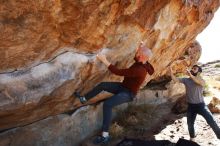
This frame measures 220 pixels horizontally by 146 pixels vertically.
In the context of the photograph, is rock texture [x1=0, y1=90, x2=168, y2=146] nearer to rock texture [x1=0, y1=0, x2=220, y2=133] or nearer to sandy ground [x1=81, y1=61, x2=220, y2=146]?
rock texture [x1=0, y1=0, x2=220, y2=133]

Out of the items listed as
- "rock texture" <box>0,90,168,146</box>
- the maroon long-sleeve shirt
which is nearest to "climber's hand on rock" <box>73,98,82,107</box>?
"rock texture" <box>0,90,168,146</box>

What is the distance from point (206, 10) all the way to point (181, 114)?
149 inches

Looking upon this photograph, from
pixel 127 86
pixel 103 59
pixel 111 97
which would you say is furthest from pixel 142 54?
pixel 111 97

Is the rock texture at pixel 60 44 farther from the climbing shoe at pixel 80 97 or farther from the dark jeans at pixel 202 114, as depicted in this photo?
the dark jeans at pixel 202 114

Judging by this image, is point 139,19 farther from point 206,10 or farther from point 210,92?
point 210,92

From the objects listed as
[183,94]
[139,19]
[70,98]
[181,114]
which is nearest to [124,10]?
[139,19]

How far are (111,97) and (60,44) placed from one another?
1.75m

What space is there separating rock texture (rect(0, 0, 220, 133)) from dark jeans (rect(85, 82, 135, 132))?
402mm

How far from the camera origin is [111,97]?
8.95m

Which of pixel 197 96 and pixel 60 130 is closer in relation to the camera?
pixel 60 130

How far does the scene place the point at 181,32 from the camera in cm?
1180

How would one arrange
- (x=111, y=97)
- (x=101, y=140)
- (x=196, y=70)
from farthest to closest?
1. (x=196, y=70)
2. (x=101, y=140)
3. (x=111, y=97)

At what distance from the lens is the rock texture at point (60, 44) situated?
7348 millimetres

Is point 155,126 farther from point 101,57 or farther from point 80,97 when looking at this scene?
point 101,57
